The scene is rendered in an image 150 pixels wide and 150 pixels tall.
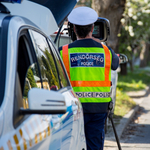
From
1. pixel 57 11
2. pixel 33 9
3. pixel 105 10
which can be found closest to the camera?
pixel 33 9

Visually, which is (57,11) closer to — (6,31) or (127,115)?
(6,31)

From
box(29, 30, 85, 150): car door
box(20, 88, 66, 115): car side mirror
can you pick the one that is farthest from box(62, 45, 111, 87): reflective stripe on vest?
box(20, 88, 66, 115): car side mirror

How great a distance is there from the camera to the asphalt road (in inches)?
225

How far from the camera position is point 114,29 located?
10.3m

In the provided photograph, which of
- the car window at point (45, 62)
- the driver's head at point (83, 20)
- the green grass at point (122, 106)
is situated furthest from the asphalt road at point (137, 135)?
the car window at point (45, 62)

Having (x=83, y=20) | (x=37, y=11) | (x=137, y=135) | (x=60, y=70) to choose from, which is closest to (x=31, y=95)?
(x=60, y=70)

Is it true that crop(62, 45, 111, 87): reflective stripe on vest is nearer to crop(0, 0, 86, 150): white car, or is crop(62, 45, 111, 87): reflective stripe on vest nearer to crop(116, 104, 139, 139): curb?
crop(0, 0, 86, 150): white car

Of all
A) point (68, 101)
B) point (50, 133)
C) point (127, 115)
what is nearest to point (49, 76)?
point (68, 101)

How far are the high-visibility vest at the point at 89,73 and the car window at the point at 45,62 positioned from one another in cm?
68

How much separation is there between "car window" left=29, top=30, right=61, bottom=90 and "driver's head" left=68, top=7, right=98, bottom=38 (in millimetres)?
782

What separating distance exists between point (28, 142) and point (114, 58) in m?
2.05

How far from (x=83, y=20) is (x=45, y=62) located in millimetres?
1067

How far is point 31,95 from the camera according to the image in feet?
5.54

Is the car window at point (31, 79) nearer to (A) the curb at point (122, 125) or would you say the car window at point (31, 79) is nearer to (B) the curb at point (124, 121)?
(A) the curb at point (122, 125)
